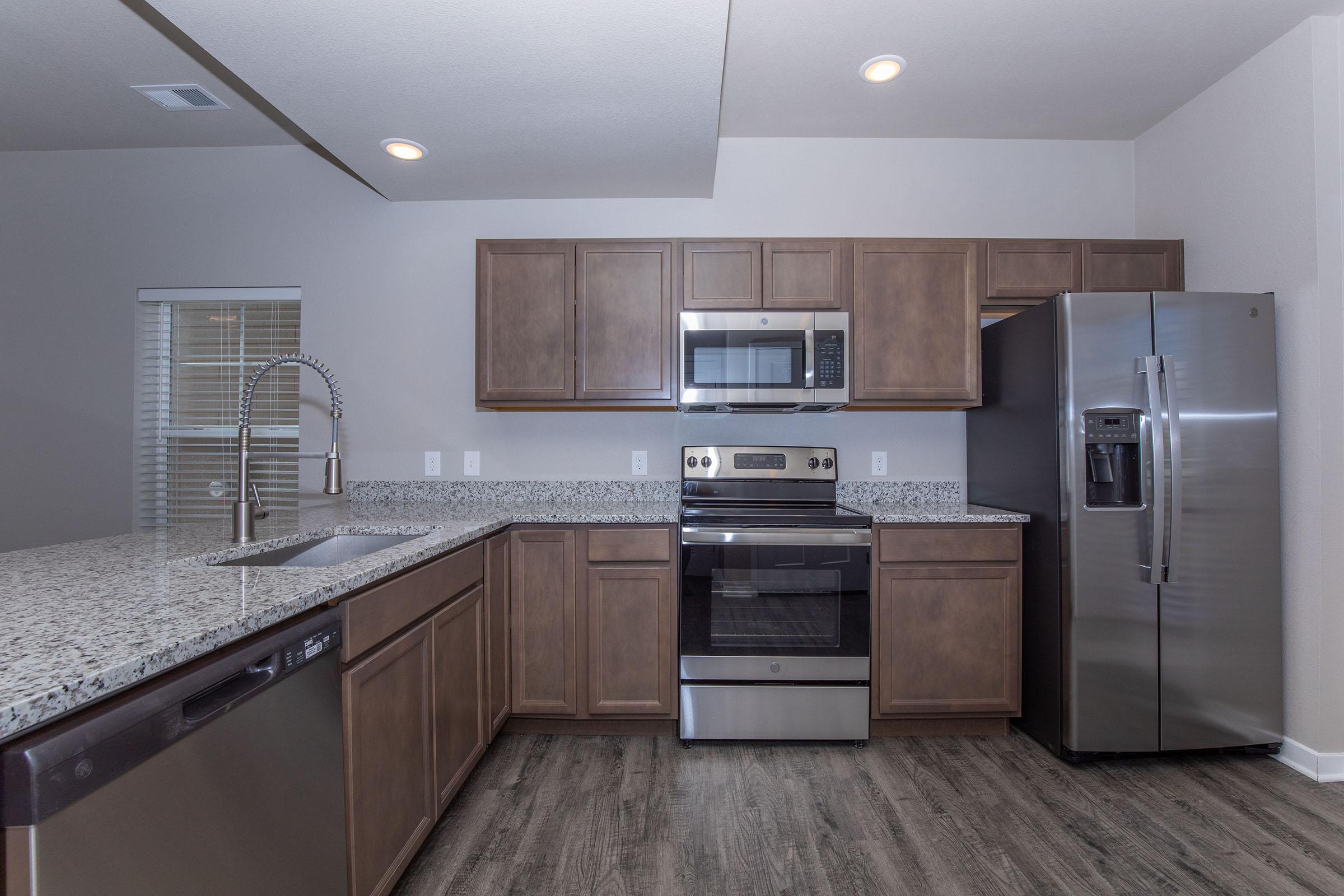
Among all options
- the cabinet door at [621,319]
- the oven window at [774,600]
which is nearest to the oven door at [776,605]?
the oven window at [774,600]

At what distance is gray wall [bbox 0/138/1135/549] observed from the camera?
3031 mm

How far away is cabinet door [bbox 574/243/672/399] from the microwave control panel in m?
0.65

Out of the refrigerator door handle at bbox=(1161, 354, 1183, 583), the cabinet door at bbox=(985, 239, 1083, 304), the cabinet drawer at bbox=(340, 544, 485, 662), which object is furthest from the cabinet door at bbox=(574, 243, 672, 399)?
the refrigerator door handle at bbox=(1161, 354, 1183, 583)

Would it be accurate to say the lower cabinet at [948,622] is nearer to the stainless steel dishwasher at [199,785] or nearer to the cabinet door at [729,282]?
the cabinet door at [729,282]

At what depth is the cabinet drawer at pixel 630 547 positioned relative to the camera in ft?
7.91

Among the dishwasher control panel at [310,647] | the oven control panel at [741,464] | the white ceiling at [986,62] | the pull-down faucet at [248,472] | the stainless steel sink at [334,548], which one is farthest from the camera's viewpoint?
the oven control panel at [741,464]

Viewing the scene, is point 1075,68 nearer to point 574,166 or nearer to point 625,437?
point 574,166

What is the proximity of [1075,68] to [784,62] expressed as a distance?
1199mm

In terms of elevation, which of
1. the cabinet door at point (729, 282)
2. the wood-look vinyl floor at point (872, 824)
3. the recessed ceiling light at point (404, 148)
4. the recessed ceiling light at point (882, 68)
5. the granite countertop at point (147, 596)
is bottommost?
the wood-look vinyl floor at point (872, 824)

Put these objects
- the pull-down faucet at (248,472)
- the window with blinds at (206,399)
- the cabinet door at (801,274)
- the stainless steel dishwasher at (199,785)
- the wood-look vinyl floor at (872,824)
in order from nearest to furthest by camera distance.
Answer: the stainless steel dishwasher at (199,785)
the wood-look vinyl floor at (872,824)
the pull-down faucet at (248,472)
the cabinet door at (801,274)
the window with blinds at (206,399)

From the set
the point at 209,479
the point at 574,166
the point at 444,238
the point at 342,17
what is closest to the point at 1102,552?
the point at 574,166

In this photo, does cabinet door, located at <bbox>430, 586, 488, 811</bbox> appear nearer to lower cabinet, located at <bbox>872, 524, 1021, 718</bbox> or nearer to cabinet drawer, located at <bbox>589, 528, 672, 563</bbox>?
cabinet drawer, located at <bbox>589, 528, 672, 563</bbox>

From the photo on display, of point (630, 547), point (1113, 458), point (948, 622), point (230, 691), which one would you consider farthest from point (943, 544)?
point (230, 691)

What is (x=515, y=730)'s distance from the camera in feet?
8.16
